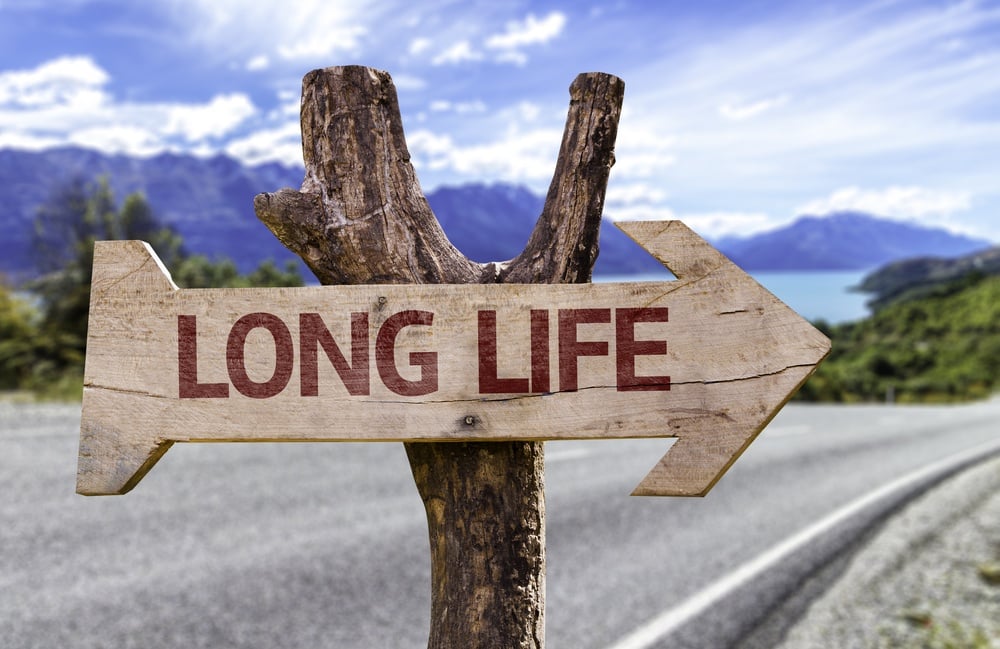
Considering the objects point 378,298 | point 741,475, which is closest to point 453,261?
point 378,298

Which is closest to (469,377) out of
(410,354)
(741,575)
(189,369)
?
(410,354)

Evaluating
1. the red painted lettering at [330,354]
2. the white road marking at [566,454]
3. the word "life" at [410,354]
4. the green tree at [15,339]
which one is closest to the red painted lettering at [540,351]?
the word "life" at [410,354]

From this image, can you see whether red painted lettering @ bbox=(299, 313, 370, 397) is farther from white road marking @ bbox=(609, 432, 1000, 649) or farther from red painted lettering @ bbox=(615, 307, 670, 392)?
white road marking @ bbox=(609, 432, 1000, 649)

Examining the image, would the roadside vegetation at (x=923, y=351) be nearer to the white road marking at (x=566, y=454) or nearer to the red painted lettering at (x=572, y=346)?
the white road marking at (x=566, y=454)

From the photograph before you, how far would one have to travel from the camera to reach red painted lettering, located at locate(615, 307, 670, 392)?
5.03ft

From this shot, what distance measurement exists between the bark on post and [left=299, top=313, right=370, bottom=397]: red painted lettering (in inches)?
6.2

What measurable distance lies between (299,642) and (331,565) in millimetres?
1143

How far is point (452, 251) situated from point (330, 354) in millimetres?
372

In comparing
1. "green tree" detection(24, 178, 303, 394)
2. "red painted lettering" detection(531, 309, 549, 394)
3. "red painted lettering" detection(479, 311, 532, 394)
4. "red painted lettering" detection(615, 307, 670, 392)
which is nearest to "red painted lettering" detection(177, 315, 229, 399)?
"red painted lettering" detection(479, 311, 532, 394)

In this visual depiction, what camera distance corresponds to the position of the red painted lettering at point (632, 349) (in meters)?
1.53

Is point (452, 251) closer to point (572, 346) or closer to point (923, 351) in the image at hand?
point (572, 346)

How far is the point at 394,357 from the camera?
1.52m

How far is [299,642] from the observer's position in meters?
3.86

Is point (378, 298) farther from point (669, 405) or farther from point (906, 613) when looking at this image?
point (906, 613)
